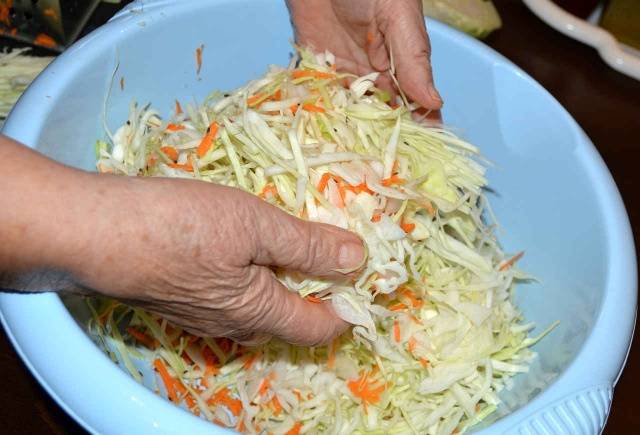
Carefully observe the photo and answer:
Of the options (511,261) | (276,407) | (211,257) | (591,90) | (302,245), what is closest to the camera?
(211,257)

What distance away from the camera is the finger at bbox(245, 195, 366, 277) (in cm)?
102

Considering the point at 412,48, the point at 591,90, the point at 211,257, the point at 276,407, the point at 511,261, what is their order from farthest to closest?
the point at 591,90 < the point at 511,261 < the point at 412,48 < the point at 276,407 < the point at 211,257

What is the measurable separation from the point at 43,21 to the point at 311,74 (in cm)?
76

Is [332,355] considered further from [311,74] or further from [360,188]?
[311,74]

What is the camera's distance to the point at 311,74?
4.82ft

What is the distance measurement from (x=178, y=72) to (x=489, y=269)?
0.78 metres

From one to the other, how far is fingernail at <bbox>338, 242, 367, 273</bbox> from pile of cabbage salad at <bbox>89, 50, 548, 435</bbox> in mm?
53

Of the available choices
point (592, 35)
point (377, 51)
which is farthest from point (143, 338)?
point (592, 35)

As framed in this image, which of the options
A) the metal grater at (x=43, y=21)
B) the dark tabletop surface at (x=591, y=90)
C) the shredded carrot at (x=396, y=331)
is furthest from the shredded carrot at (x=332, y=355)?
the metal grater at (x=43, y=21)

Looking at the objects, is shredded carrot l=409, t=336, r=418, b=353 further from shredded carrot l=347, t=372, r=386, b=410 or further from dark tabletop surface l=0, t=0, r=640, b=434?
dark tabletop surface l=0, t=0, r=640, b=434

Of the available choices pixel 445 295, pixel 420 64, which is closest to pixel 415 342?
pixel 445 295

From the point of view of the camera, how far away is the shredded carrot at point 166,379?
4.29ft

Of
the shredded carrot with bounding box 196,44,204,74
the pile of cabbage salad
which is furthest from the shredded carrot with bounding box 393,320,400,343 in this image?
the shredded carrot with bounding box 196,44,204,74

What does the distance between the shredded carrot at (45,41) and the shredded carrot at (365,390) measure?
3.79 feet
